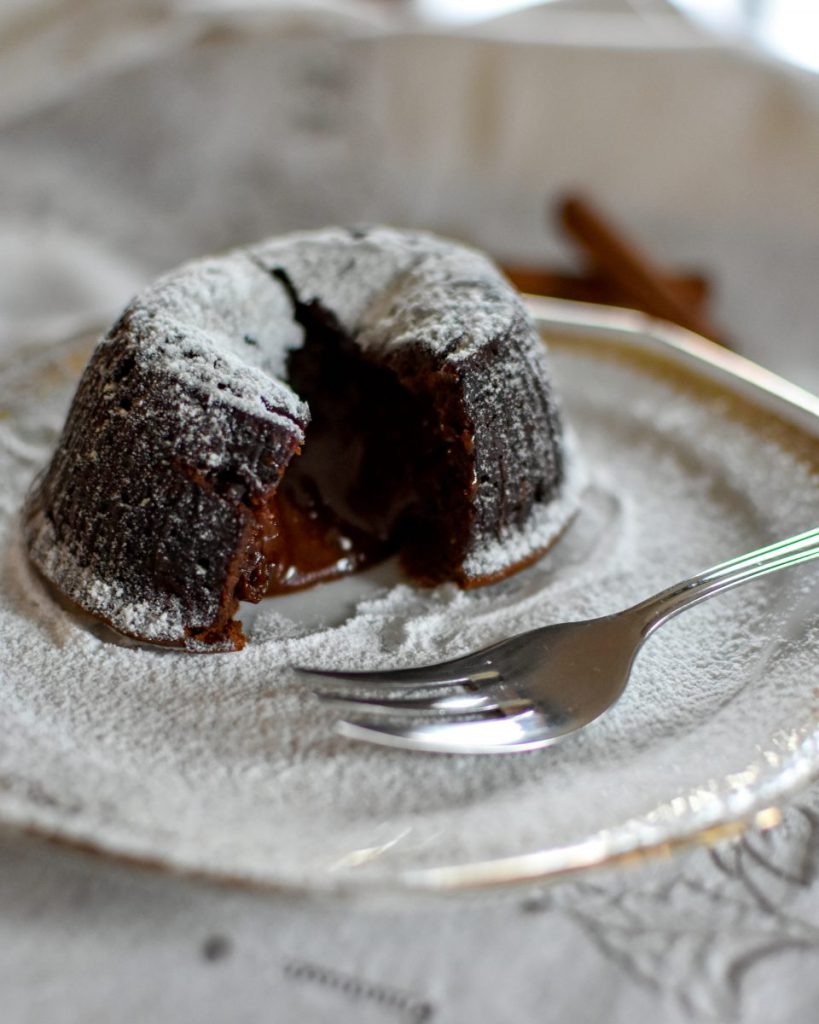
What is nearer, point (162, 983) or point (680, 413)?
point (162, 983)

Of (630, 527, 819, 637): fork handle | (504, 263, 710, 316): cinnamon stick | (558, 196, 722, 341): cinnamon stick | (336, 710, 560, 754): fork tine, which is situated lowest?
(504, 263, 710, 316): cinnamon stick

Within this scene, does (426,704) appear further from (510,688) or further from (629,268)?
(629,268)

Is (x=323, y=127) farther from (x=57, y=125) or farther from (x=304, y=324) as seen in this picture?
(x=304, y=324)

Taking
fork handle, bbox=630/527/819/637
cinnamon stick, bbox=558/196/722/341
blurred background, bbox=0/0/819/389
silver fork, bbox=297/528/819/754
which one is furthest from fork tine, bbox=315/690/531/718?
blurred background, bbox=0/0/819/389

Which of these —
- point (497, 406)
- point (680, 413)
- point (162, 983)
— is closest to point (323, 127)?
point (680, 413)

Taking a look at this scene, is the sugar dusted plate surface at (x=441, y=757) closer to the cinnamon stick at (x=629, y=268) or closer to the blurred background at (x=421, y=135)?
the cinnamon stick at (x=629, y=268)

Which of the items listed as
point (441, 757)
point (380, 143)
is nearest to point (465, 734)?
point (441, 757)

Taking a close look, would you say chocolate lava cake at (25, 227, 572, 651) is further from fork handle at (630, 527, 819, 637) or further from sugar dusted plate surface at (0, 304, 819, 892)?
fork handle at (630, 527, 819, 637)
